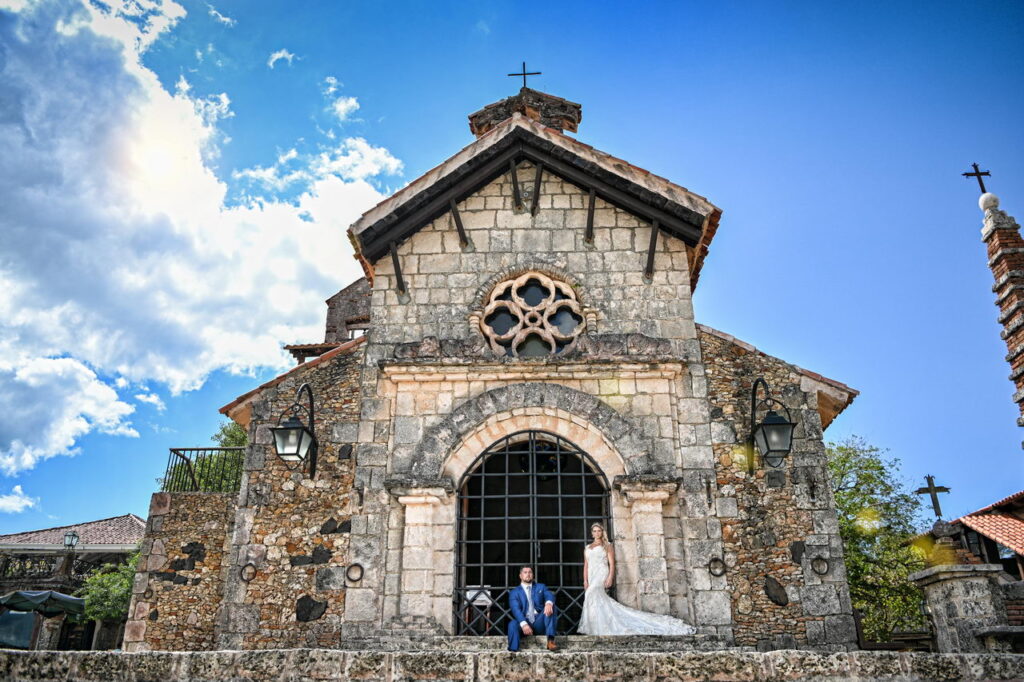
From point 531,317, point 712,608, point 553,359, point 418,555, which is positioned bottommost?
point 712,608

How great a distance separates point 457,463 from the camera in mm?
9094

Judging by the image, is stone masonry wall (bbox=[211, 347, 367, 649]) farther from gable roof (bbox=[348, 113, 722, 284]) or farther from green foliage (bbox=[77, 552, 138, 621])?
green foliage (bbox=[77, 552, 138, 621])

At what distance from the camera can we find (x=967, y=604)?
330 inches

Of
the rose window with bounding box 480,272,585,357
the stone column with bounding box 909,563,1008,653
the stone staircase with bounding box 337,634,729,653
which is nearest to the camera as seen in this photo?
the stone staircase with bounding box 337,634,729,653

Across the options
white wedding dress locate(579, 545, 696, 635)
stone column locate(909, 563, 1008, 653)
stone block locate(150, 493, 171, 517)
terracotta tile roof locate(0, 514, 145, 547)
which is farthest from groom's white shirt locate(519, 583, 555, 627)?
terracotta tile roof locate(0, 514, 145, 547)

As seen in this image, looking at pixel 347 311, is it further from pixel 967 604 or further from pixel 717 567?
pixel 967 604

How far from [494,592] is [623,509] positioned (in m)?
2.67

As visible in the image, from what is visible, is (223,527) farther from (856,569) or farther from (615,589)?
(856,569)

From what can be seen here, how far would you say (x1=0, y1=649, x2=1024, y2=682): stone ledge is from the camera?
4.89m

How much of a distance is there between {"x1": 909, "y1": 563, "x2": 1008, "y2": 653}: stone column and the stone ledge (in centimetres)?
392

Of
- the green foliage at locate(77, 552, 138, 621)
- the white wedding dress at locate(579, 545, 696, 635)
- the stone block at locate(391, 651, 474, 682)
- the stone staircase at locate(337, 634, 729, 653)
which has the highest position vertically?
the green foliage at locate(77, 552, 138, 621)

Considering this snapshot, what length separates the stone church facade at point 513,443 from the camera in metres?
8.41

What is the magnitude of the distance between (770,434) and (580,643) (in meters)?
3.09

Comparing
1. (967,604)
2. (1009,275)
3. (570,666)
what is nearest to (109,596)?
(570,666)
